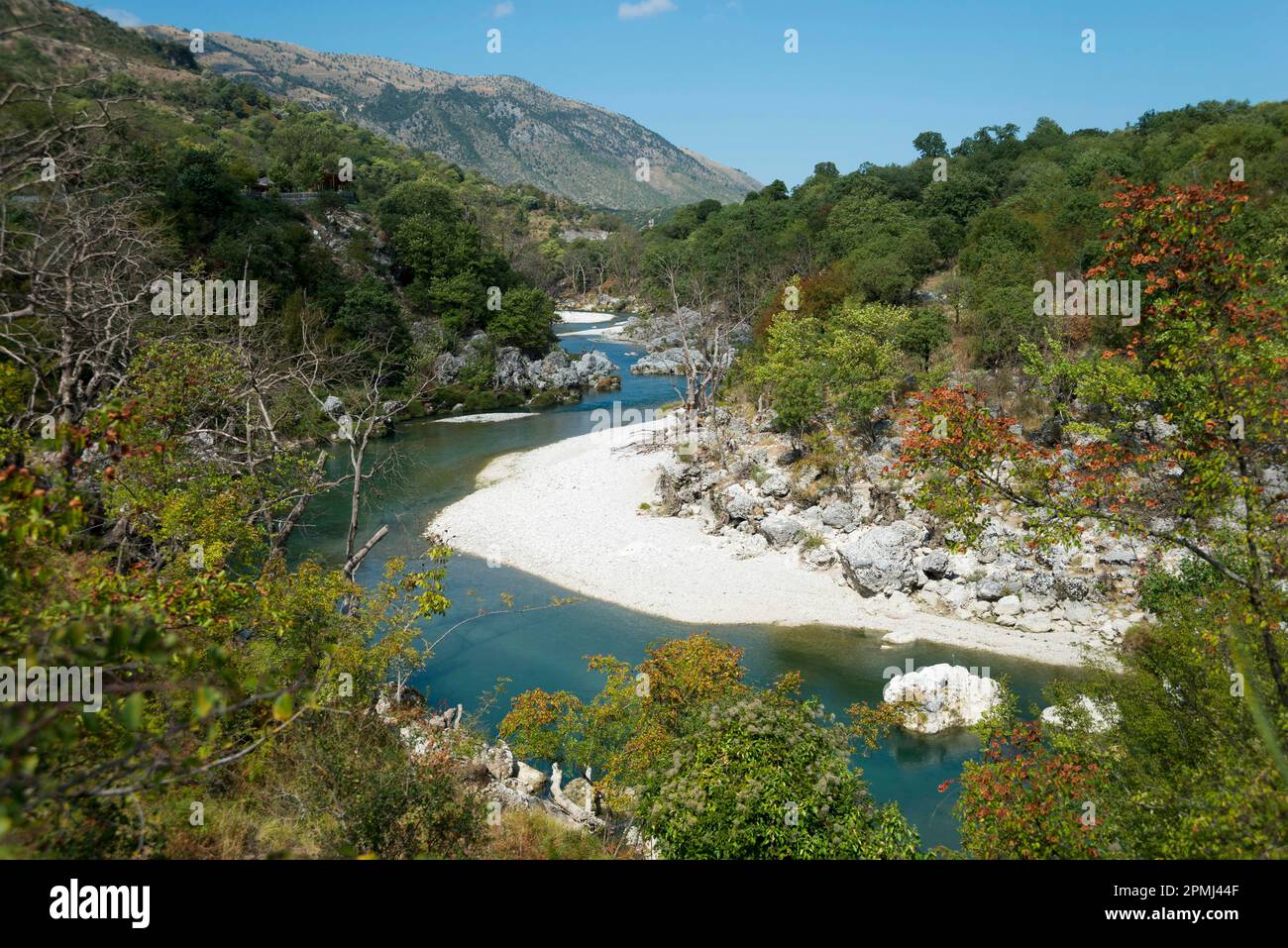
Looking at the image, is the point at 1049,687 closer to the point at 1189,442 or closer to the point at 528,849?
the point at 1189,442

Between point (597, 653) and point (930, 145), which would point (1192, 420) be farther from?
point (930, 145)

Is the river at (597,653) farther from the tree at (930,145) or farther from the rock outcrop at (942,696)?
the tree at (930,145)

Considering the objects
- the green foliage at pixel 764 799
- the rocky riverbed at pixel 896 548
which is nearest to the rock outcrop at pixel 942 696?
the rocky riverbed at pixel 896 548

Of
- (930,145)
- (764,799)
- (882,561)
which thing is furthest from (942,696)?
(930,145)

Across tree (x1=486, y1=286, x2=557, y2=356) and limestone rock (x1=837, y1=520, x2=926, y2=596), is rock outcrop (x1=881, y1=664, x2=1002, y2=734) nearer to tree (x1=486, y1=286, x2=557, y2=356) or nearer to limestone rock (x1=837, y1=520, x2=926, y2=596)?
limestone rock (x1=837, y1=520, x2=926, y2=596)

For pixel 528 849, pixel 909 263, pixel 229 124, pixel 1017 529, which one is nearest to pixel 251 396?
pixel 528 849

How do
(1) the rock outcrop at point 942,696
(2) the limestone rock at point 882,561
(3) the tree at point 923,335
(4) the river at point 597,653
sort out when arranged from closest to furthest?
(4) the river at point 597,653 → (1) the rock outcrop at point 942,696 → (2) the limestone rock at point 882,561 → (3) the tree at point 923,335

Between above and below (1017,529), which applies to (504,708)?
below

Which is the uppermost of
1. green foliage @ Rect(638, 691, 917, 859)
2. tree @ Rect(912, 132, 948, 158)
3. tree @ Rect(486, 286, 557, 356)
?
tree @ Rect(912, 132, 948, 158)

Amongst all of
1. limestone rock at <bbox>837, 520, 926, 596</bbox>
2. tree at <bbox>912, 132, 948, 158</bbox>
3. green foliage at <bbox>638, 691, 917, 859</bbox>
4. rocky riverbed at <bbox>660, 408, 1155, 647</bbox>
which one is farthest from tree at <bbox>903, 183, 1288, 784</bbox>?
tree at <bbox>912, 132, 948, 158</bbox>
